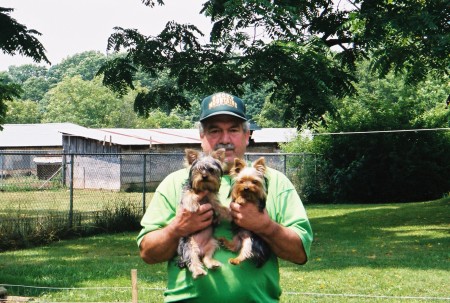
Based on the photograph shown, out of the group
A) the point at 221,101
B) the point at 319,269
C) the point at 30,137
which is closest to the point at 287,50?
the point at 319,269

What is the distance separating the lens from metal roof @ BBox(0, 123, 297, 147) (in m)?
39.7

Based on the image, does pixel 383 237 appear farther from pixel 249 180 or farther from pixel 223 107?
pixel 249 180

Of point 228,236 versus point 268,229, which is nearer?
point 268,229

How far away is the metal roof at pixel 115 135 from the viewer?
39.7 m

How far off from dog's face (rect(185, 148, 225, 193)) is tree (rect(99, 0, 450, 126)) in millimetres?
11137

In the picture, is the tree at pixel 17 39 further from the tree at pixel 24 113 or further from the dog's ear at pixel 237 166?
the tree at pixel 24 113

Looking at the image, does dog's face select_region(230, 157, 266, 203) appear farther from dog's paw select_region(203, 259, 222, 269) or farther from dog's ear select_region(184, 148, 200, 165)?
dog's paw select_region(203, 259, 222, 269)

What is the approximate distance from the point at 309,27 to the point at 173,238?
1722 centimetres

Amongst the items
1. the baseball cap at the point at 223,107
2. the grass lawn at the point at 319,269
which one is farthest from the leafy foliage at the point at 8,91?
the baseball cap at the point at 223,107

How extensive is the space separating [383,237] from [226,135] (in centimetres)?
1497

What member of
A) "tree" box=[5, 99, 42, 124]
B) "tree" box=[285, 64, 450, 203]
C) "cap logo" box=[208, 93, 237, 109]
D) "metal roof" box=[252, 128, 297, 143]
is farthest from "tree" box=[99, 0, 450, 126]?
"tree" box=[5, 99, 42, 124]

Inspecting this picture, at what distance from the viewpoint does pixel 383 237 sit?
18.6 m

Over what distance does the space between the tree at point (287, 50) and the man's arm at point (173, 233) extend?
1148cm

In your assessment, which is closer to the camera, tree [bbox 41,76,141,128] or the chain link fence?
the chain link fence
